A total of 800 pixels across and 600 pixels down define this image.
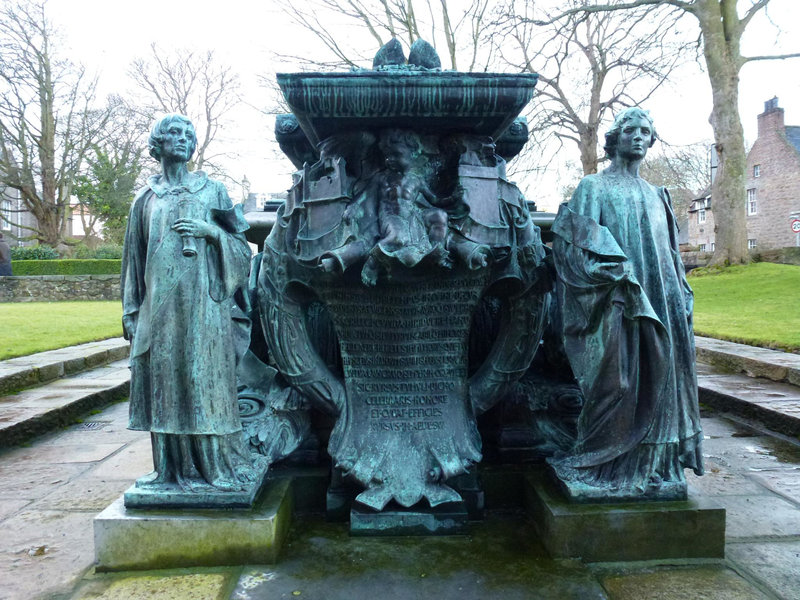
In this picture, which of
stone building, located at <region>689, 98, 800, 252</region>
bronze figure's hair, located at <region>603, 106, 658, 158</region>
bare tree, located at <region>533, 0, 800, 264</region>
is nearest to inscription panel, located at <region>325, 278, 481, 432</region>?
bronze figure's hair, located at <region>603, 106, 658, 158</region>

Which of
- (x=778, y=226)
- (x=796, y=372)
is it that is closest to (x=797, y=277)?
(x=796, y=372)

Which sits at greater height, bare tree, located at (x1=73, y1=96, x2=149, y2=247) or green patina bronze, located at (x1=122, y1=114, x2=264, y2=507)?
bare tree, located at (x1=73, y1=96, x2=149, y2=247)

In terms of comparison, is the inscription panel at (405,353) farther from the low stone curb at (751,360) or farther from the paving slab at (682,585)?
the low stone curb at (751,360)

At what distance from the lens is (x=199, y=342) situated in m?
2.37

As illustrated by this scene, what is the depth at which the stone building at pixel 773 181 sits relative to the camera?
32031 millimetres

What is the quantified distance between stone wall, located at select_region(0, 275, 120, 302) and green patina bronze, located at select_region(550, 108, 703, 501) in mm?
22026

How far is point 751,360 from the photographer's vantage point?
6.07 metres

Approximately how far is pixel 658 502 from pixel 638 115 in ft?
5.22

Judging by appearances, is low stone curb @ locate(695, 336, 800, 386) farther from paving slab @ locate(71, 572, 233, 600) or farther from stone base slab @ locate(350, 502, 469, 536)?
paving slab @ locate(71, 572, 233, 600)

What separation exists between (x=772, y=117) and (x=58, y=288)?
121 feet

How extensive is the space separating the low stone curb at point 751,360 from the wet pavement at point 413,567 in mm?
2797

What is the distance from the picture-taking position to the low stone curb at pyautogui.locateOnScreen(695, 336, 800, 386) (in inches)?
218

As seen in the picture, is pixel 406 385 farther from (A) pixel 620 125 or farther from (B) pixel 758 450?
(B) pixel 758 450

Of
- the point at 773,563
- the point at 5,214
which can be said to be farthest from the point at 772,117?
the point at 5,214
